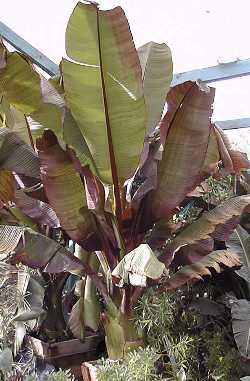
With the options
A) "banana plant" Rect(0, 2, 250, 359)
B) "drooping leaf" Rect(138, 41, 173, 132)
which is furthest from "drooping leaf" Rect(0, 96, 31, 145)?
"drooping leaf" Rect(138, 41, 173, 132)

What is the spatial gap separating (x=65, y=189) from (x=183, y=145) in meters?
0.49

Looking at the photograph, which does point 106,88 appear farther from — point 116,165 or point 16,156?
point 16,156

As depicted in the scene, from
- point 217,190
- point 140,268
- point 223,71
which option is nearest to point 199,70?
point 223,71

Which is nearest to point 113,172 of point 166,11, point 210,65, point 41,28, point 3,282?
point 3,282

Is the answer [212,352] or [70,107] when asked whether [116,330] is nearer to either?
[212,352]

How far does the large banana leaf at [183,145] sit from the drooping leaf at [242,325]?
509mm

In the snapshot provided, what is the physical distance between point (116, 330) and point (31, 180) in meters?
0.81

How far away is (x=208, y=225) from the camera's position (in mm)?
1925

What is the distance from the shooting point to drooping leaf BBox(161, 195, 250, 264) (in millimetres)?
1904

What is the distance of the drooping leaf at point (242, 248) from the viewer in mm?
2240

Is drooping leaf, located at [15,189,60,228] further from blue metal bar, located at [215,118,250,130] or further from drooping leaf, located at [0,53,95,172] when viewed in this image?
blue metal bar, located at [215,118,250,130]

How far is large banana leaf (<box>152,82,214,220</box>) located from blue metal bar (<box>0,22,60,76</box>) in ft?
6.24

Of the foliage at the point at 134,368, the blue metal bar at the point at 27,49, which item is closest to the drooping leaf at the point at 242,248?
the foliage at the point at 134,368

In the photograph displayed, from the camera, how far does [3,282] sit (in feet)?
7.59
